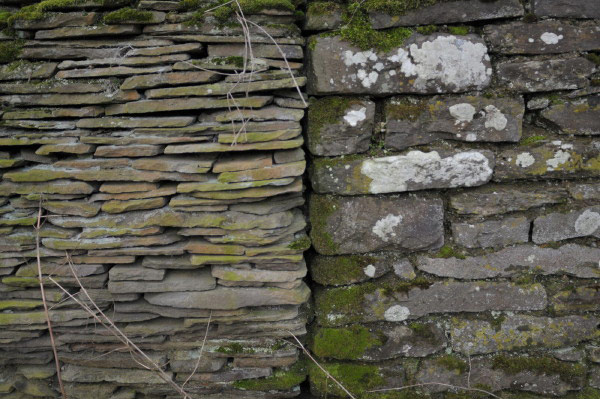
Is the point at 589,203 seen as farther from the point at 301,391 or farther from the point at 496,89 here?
the point at 301,391

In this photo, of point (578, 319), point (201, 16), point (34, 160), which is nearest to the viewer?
point (201, 16)

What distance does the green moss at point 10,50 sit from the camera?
2.24 m

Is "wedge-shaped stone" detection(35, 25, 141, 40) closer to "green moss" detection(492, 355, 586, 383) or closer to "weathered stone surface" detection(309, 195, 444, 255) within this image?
"weathered stone surface" detection(309, 195, 444, 255)

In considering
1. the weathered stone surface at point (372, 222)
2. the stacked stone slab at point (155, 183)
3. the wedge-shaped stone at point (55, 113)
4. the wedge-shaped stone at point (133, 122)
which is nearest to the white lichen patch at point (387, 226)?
the weathered stone surface at point (372, 222)

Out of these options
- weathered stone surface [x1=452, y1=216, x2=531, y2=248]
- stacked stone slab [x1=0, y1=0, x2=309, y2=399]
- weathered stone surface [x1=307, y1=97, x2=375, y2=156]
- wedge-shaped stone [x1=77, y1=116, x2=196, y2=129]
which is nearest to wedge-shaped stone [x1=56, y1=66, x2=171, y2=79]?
stacked stone slab [x1=0, y1=0, x2=309, y2=399]

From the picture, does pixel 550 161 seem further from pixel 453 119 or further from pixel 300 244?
pixel 300 244

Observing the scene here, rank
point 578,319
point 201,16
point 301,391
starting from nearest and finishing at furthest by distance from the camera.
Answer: point 201,16, point 578,319, point 301,391

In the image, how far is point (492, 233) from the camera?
2.40 m

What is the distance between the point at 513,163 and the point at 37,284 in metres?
2.66

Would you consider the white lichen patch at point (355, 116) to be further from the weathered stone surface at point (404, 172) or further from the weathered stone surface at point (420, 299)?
the weathered stone surface at point (420, 299)

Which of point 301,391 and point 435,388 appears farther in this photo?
point 301,391

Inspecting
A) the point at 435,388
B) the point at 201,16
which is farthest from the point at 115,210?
the point at 435,388

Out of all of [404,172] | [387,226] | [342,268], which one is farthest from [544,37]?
[342,268]

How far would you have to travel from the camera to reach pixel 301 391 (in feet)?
8.85
